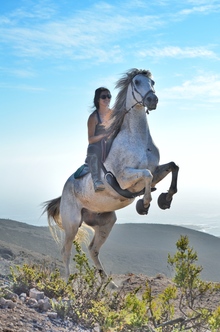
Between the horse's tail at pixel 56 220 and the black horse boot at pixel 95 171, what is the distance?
1684 millimetres

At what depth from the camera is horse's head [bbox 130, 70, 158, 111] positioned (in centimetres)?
761

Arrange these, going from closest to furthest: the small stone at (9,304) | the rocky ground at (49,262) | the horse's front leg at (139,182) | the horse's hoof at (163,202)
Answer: the rocky ground at (49,262) < the small stone at (9,304) < the horse's front leg at (139,182) < the horse's hoof at (163,202)

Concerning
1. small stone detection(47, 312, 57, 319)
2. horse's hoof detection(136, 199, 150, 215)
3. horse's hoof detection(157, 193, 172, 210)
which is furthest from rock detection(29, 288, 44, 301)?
horse's hoof detection(157, 193, 172, 210)

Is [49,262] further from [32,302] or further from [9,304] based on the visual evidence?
[9,304]

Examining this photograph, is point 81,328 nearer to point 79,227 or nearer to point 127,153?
point 127,153

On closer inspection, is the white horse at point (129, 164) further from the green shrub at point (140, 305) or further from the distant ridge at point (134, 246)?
the distant ridge at point (134, 246)

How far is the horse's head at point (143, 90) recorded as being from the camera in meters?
7.61

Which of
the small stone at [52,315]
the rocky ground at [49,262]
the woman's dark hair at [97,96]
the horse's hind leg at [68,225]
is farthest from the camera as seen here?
the horse's hind leg at [68,225]

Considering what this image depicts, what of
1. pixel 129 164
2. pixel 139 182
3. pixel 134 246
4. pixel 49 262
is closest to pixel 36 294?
pixel 139 182

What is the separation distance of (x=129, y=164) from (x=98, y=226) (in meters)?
1.73

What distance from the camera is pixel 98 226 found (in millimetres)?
9094

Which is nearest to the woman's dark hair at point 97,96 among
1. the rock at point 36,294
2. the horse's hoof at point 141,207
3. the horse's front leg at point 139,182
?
the horse's front leg at point 139,182

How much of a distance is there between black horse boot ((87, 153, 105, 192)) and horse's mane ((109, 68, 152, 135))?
47 cm

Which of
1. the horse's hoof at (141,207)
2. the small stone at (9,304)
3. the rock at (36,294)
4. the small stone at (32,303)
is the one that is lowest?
the small stone at (9,304)
